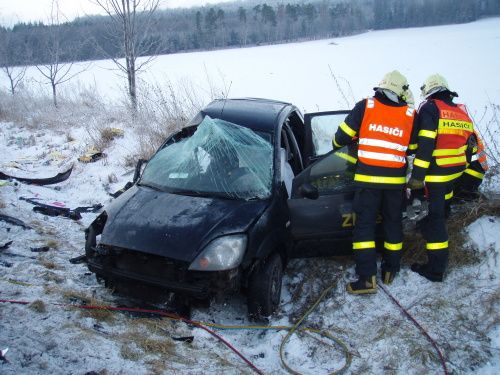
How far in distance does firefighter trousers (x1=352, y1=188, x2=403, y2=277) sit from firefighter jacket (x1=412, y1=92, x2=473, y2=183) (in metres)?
0.30

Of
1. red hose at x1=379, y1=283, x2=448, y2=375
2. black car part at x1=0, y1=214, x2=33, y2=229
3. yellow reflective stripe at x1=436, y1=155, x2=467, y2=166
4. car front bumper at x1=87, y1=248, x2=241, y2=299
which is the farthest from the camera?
black car part at x1=0, y1=214, x2=33, y2=229

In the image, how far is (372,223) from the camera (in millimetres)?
3537

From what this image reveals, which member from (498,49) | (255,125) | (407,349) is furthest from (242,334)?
(498,49)

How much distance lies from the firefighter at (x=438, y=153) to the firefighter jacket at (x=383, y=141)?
122 millimetres

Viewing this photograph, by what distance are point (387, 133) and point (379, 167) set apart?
0.29 meters

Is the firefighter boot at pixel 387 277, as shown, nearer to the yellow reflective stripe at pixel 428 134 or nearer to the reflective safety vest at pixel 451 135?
the reflective safety vest at pixel 451 135

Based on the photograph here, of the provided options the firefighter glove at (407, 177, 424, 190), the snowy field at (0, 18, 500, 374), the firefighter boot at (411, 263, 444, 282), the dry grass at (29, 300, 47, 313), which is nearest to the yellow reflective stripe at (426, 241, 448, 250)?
the firefighter boot at (411, 263, 444, 282)

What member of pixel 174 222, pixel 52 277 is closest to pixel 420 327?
pixel 174 222

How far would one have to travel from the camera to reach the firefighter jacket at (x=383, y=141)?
339 cm

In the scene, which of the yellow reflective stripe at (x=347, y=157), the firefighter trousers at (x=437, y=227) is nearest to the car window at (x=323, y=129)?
the yellow reflective stripe at (x=347, y=157)

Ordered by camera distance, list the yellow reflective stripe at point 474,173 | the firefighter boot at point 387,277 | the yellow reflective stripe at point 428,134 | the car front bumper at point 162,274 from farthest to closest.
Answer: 1. the yellow reflective stripe at point 474,173
2. the firefighter boot at point 387,277
3. the yellow reflective stripe at point 428,134
4. the car front bumper at point 162,274

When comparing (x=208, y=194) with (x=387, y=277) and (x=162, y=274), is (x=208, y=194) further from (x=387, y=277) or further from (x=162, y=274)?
(x=387, y=277)

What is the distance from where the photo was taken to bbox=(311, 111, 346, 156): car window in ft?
14.8

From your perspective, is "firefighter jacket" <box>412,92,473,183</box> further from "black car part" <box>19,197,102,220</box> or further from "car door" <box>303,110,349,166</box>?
"black car part" <box>19,197,102,220</box>
